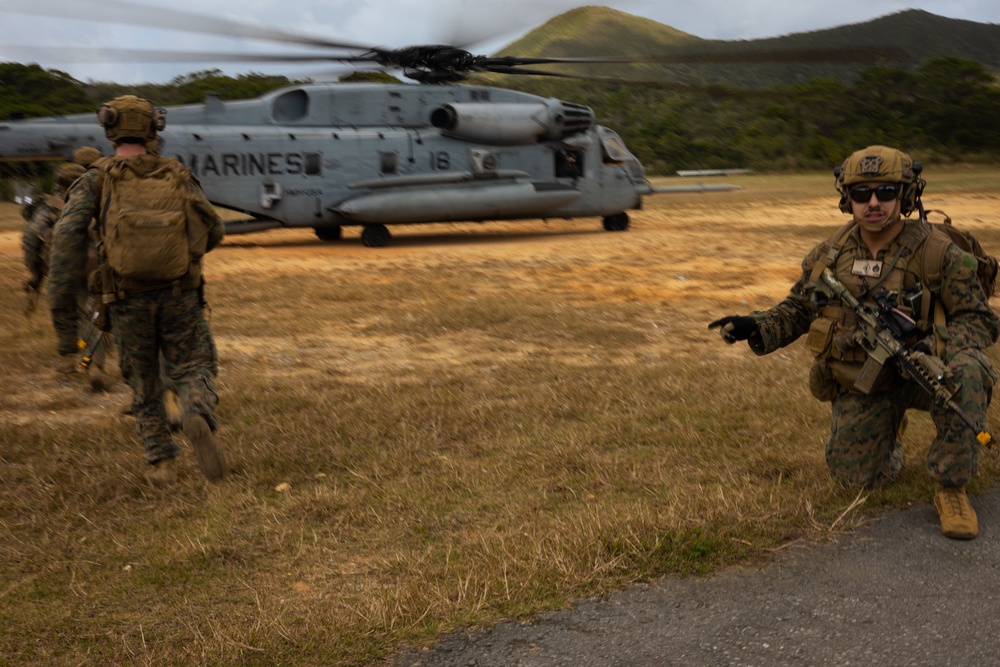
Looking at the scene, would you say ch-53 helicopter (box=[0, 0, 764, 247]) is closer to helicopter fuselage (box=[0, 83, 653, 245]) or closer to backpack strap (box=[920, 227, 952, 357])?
helicopter fuselage (box=[0, 83, 653, 245])

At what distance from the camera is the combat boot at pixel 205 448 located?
4.87 m

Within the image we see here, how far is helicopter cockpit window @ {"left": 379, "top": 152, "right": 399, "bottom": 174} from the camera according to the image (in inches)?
631

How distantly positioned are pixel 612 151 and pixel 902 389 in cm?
1400

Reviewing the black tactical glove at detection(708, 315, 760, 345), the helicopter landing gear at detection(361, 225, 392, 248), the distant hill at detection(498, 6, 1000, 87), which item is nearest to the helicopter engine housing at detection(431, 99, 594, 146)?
the helicopter landing gear at detection(361, 225, 392, 248)

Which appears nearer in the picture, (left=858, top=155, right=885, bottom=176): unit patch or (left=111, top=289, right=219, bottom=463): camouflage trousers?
(left=858, top=155, right=885, bottom=176): unit patch

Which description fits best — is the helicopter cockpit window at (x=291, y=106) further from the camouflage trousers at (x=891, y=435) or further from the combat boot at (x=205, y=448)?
the camouflage trousers at (x=891, y=435)

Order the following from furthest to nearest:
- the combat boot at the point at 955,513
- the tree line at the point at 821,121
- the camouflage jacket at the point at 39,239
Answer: the tree line at the point at 821,121, the camouflage jacket at the point at 39,239, the combat boot at the point at 955,513

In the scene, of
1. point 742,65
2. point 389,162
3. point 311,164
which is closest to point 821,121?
point 742,65

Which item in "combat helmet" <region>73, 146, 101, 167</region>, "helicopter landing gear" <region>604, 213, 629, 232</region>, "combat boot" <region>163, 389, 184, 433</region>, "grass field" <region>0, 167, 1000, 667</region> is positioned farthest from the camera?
"helicopter landing gear" <region>604, 213, 629, 232</region>

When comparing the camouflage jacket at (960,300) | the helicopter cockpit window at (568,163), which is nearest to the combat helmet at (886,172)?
the camouflage jacket at (960,300)

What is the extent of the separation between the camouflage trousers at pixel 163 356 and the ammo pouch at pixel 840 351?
2807mm

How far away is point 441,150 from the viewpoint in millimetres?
16406

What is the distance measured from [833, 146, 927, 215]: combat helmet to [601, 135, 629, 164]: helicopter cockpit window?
13692 millimetres

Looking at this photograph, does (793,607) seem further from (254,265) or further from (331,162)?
(331,162)
